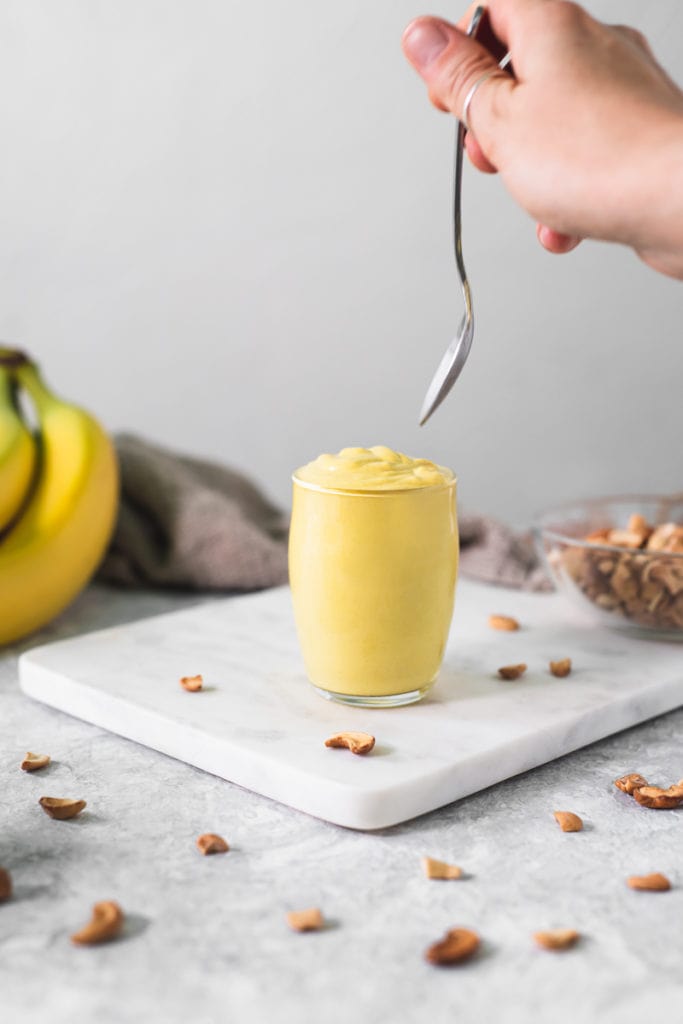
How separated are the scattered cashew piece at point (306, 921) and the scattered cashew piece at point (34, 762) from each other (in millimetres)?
304

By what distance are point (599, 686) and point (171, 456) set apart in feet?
2.54

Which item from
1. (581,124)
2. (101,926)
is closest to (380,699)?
(101,926)

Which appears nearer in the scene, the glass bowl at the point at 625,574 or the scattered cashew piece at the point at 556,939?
the scattered cashew piece at the point at 556,939

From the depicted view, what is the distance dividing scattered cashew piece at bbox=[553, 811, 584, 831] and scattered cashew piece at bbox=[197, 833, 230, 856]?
0.23 metres

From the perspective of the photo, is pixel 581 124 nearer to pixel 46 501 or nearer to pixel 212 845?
pixel 212 845

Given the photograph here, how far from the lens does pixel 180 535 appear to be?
56.4 inches

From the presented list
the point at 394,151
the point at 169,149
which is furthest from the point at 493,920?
the point at 169,149

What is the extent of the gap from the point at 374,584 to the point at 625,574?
0.32 meters

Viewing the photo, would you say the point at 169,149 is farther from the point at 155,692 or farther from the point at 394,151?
the point at 155,692

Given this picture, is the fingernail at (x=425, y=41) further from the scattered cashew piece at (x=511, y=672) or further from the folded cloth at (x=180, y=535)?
the folded cloth at (x=180, y=535)

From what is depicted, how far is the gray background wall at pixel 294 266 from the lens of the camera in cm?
182

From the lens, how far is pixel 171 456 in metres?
1.56

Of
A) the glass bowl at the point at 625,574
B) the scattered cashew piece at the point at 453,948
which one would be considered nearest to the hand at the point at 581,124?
the glass bowl at the point at 625,574

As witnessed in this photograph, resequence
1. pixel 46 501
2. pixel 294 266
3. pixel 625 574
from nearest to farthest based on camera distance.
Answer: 1. pixel 625 574
2. pixel 46 501
3. pixel 294 266
